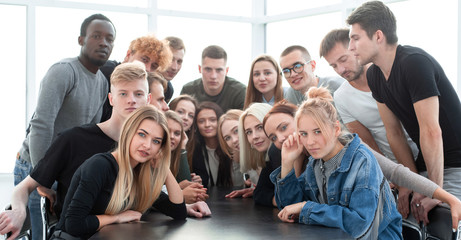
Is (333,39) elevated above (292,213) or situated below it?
above

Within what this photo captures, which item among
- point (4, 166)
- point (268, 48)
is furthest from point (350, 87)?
point (4, 166)

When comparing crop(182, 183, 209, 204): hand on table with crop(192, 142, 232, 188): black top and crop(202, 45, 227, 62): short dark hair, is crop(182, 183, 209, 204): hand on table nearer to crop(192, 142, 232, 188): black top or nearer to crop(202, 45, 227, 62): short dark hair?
crop(192, 142, 232, 188): black top

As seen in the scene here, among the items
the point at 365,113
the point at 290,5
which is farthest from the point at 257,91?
the point at 290,5

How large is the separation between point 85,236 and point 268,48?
15.8ft

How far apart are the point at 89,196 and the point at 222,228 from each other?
524 mm

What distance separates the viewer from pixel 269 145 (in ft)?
9.34

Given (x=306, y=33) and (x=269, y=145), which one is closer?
(x=269, y=145)

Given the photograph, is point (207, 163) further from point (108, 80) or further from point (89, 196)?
point (89, 196)

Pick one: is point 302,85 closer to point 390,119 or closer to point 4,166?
point 390,119

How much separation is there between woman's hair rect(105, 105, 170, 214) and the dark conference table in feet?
0.28

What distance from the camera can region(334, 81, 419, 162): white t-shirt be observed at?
9.20ft

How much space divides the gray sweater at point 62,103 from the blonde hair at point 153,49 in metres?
0.46

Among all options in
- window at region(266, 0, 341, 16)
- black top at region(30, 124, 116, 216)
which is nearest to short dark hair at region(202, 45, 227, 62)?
window at region(266, 0, 341, 16)

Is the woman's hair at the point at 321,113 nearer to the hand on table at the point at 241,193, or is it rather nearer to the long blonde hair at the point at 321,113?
the long blonde hair at the point at 321,113
